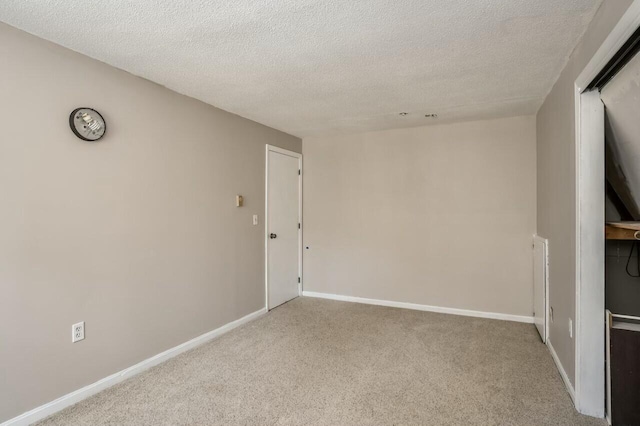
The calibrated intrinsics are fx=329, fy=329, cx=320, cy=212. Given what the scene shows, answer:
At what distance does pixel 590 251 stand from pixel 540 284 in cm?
137

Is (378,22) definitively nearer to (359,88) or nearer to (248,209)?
(359,88)

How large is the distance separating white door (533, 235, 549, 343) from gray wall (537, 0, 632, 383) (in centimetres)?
14

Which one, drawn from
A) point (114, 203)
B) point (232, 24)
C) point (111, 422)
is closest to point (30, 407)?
point (111, 422)

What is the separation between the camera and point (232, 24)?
6.12 ft

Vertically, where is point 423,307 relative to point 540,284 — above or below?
below

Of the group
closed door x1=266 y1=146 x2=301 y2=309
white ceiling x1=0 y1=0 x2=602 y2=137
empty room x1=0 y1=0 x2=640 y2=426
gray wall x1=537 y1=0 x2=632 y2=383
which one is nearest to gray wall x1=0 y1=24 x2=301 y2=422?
empty room x1=0 y1=0 x2=640 y2=426

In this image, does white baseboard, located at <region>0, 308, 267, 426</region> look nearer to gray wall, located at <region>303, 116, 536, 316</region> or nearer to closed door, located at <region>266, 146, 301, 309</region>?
closed door, located at <region>266, 146, 301, 309</region>

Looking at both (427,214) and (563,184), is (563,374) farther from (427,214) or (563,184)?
(427,214)

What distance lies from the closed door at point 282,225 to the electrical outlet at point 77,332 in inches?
84.6

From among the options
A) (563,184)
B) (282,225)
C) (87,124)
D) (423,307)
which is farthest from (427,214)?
(87,124)

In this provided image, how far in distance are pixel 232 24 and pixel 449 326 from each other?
3458 millimetres

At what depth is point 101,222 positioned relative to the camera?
236 centimetres

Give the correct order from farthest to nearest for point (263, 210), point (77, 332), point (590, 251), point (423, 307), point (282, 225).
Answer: point (282, 225), point (423, 307), point (263, 210), point (77, 332), point (590, 251)

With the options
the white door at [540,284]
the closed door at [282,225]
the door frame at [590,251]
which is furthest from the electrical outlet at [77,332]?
the white door at [540,284]
